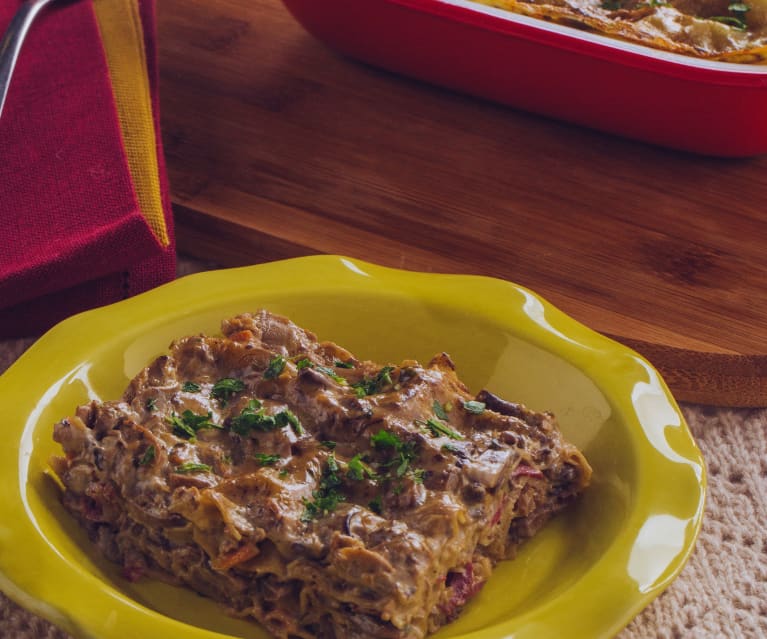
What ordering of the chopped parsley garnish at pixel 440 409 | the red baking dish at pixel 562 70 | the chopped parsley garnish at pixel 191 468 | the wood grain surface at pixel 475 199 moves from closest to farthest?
1. the chopped parsley garnish at pixel 191 468
2. the chopped parsley garnish at pixel 440 409
3. the wood grain surface at pixel 475 199
4. the red baking dish at pixel 562 70

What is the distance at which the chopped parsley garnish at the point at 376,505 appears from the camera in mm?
1759

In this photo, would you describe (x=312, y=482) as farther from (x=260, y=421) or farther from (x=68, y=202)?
(x=68, y=202)

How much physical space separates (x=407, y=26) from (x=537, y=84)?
37 cm

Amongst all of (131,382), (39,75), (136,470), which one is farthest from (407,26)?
(136,470)

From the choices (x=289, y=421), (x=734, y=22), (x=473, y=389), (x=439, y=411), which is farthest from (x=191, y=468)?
(x=734, y=22)

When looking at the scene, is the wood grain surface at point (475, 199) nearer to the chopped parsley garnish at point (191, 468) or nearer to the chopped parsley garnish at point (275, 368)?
the chopped parsley garnish at point (275, 368)

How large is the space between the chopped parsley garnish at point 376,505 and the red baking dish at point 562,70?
1478 millimetres

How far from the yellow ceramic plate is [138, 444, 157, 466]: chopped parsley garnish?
18 cm

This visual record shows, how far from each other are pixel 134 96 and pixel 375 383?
1410 mm

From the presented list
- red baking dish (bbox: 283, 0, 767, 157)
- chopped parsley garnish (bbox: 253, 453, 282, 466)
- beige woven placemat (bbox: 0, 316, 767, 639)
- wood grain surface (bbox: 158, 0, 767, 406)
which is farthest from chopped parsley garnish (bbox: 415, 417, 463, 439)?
red baking dish (bbox: 283, 0, 767, 157)

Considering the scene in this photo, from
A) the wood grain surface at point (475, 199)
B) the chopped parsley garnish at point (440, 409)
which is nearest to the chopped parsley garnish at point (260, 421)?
the chopped parsley garnish at point (440, 409)

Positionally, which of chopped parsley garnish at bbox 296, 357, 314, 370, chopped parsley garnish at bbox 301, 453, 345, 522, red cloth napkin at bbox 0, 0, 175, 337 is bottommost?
red cloth napkin at bbox 0, 0, 175, 337

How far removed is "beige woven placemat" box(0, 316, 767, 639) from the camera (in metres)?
2.05

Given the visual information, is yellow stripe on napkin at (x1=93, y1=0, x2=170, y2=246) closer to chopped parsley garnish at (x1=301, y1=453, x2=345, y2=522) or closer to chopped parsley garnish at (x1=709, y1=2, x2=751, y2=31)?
chopped parsley garnish at (x1=301, y1=453, x2=345, y2=522)
